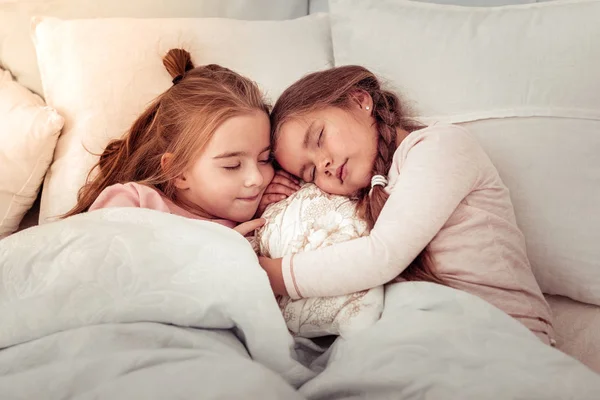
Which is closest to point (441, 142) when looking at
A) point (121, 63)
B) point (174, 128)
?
point (174, 128)

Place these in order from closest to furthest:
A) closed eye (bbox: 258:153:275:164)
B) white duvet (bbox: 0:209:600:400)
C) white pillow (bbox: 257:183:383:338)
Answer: white duvet (bbox: 0:209:600:400)
white pillow (bbox: 257:183:383:338)
closed eye (bbox: 258:153:275:164)

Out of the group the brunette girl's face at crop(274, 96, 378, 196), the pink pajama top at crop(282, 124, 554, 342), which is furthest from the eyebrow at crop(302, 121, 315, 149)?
the pink pajama top at crop(282, 124, 554, 342)

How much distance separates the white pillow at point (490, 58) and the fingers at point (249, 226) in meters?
0.44

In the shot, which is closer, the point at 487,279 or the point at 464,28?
the point at 487,279

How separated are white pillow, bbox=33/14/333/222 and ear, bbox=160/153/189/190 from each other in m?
0.20

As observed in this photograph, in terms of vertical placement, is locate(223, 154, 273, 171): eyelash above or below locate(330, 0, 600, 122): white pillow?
below

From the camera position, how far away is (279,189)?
3.93 feet

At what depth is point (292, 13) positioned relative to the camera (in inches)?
63.9

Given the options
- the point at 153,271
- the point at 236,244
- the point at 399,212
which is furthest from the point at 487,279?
the point at 153,271

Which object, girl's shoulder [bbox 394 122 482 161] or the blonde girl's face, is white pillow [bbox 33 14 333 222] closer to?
the blonde girl's face

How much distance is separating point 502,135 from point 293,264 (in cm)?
53

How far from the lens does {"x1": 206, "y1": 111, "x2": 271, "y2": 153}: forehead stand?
113 cm

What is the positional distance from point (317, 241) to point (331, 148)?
0.22m

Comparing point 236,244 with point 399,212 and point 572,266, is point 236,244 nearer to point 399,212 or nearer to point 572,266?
point 399,212
